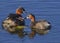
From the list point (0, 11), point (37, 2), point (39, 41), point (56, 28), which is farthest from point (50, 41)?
point (37, 2)

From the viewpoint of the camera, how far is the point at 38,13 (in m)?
9.95

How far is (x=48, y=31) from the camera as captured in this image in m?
8.59

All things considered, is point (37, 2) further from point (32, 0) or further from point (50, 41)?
point (50, 41)

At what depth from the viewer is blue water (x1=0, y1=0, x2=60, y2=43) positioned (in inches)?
317

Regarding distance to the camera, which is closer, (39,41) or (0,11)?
(39,41)

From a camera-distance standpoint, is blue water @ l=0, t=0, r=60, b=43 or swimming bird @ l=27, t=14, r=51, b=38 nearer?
blue water @ l=0, t=0, r=60, b=43

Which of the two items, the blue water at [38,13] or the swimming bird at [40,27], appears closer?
the blue water at [38,13]

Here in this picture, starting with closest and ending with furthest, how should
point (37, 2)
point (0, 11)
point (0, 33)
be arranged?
point (0, 33) → point (0, 11) → point (37, 2)

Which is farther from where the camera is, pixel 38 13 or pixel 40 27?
pixel 38 13

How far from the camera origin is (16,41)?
7996 mm

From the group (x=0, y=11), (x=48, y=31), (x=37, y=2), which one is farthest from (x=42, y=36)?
(x=37, y=2)

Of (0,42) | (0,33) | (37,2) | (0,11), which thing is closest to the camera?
(0,42)

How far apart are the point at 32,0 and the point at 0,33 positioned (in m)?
3.10

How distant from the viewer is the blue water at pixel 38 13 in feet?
26.5
